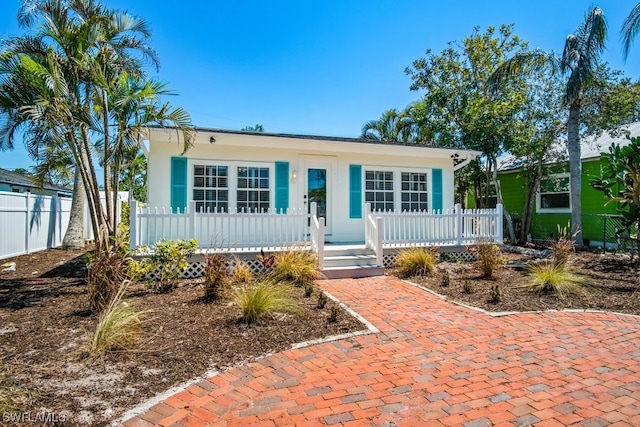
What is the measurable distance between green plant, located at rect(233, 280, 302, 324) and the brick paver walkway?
0.87m

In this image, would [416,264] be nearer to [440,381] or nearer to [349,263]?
[349,263]

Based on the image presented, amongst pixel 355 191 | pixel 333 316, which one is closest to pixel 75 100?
pixel 333 316

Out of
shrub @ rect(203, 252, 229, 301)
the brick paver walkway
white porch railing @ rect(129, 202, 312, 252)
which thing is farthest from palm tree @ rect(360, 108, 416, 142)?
the brick paver walkway

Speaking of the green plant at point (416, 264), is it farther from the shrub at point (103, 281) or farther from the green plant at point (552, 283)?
the shrub at point (103, 281)

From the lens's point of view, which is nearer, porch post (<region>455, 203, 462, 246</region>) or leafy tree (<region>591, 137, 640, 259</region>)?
leafy tree (<region>591, 137, 640, 259</region>)

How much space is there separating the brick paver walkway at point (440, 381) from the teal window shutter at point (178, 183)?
6.07m

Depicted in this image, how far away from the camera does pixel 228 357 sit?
11.9ft

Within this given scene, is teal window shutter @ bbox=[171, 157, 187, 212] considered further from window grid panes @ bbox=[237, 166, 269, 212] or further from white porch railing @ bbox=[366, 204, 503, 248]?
white porch railing @ bbox=[366, 204, 503, 248]

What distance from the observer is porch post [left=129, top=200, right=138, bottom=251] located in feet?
22.9

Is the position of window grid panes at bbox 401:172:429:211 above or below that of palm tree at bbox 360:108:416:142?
below

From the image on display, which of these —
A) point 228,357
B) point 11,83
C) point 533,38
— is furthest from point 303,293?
point 533,38

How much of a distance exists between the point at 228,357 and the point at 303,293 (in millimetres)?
2448

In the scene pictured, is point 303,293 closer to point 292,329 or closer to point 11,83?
point 292,329

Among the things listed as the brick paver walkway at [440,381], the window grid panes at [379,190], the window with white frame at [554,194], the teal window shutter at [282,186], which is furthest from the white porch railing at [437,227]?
the window with white frame at [554,194]
